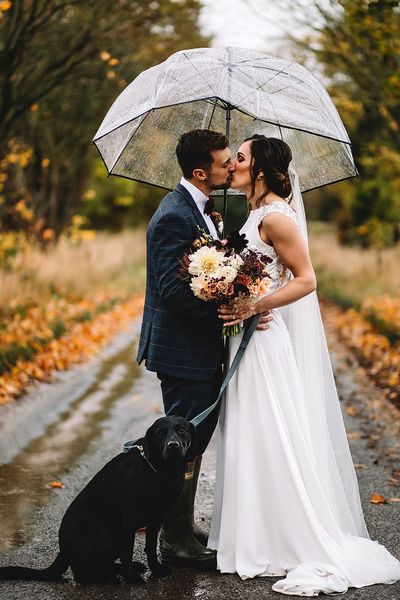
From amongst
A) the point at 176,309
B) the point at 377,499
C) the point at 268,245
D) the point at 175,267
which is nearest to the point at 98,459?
the point at 377,499

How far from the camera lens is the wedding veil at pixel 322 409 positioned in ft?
15.1


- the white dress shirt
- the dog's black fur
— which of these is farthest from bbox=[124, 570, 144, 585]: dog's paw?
the white dress shirt

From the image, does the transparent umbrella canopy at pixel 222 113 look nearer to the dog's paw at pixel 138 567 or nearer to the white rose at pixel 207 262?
the white rose at pixel 207 262

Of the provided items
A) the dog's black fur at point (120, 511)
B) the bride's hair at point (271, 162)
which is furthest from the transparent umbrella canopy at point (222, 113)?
the dog's black fur at point (120, 511)

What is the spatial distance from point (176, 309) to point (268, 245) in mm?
658

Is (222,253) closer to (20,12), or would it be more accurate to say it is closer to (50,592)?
(50,592)

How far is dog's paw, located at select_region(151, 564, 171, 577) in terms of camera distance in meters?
4.18

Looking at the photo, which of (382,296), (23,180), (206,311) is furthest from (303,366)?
(23,180)

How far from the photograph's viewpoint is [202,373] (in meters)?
4.45

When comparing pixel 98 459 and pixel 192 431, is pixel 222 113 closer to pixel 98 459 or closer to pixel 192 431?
pixel 192 431

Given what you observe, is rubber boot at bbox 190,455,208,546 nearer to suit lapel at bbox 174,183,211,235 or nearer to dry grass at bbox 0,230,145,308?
suit lapel at bbox 174,183,211,235

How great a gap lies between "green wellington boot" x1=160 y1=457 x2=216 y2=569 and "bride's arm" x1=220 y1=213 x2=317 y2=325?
1028mm

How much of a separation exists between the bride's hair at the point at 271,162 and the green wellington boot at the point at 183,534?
165cm

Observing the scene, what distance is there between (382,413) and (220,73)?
4.80m
